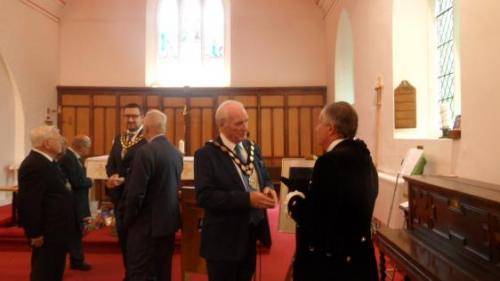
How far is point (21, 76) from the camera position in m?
8.39

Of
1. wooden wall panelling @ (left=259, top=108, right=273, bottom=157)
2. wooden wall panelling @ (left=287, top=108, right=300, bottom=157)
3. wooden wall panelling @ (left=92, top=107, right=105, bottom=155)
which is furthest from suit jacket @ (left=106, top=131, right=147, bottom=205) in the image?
wooden wall panelling @ (left=92, top=107, right=105, bottom=155)

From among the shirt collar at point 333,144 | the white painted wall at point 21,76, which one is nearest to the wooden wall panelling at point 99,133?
the white painted wall at point 21,76

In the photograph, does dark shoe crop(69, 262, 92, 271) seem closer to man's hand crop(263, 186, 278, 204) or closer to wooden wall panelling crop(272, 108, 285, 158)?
man's hand crop(263, 186, 278, 204)

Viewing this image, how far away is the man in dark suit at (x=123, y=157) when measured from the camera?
11.4 ft

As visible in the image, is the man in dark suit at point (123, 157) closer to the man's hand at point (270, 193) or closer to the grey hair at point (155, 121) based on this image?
the grey hair at point (155, 121)

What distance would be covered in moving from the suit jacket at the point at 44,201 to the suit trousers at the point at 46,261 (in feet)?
0.17

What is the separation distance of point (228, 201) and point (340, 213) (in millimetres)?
593

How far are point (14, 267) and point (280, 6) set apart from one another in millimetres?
7590

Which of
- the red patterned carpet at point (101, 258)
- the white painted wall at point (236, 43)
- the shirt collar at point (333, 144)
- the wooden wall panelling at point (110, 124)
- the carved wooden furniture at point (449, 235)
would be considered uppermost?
the white painted wall at point (236, 43)

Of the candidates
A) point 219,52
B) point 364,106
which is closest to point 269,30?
point 219,52

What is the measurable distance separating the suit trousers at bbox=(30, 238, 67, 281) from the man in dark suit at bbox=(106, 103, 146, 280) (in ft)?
1.71

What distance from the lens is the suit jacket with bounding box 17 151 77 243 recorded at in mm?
2805

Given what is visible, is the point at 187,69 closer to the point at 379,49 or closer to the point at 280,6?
the point at 280,6

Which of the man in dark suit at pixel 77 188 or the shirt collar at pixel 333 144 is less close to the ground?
the shirt collar at pixel 333 144
